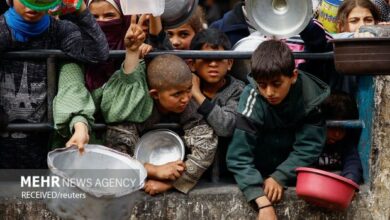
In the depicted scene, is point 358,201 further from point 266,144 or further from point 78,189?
point 78,189

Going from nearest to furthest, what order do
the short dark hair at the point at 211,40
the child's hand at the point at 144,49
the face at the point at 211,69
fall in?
the child's hand at the point at 144,49 → the face at the point at 211,69 → the short dark hair at the point at 211,40

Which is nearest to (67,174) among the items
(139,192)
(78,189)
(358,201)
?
(78,189)

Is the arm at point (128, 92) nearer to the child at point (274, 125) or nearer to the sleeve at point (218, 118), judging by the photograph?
the sleeve at point (218, 118)

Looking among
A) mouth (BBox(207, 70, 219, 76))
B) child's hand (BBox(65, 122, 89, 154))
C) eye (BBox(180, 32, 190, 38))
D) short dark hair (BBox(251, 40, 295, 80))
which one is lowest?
child's hand (BBox(65, 122, 89, 154))

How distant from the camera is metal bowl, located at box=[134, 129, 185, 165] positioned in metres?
5.20

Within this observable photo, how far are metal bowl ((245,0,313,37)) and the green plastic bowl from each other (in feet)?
3.69

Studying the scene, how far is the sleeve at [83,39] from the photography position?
16.6ft

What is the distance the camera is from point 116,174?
4855mm

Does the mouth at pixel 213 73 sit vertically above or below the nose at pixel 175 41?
below

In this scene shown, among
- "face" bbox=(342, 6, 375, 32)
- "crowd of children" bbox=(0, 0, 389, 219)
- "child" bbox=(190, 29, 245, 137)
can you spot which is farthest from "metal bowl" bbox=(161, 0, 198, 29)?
"face" bbox=(342, 6, 375, 32)

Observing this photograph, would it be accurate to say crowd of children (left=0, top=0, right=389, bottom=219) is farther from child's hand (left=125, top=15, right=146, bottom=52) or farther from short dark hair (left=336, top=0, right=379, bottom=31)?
Result: short dark hair (left=336, top=0, right=379, bottom=31)

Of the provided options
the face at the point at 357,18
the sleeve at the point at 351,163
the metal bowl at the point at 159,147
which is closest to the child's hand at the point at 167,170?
the metal bowl at the point at 159,147

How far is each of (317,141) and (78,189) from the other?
1397mm

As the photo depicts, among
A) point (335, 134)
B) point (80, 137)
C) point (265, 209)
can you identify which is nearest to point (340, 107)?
point (335, 134)
